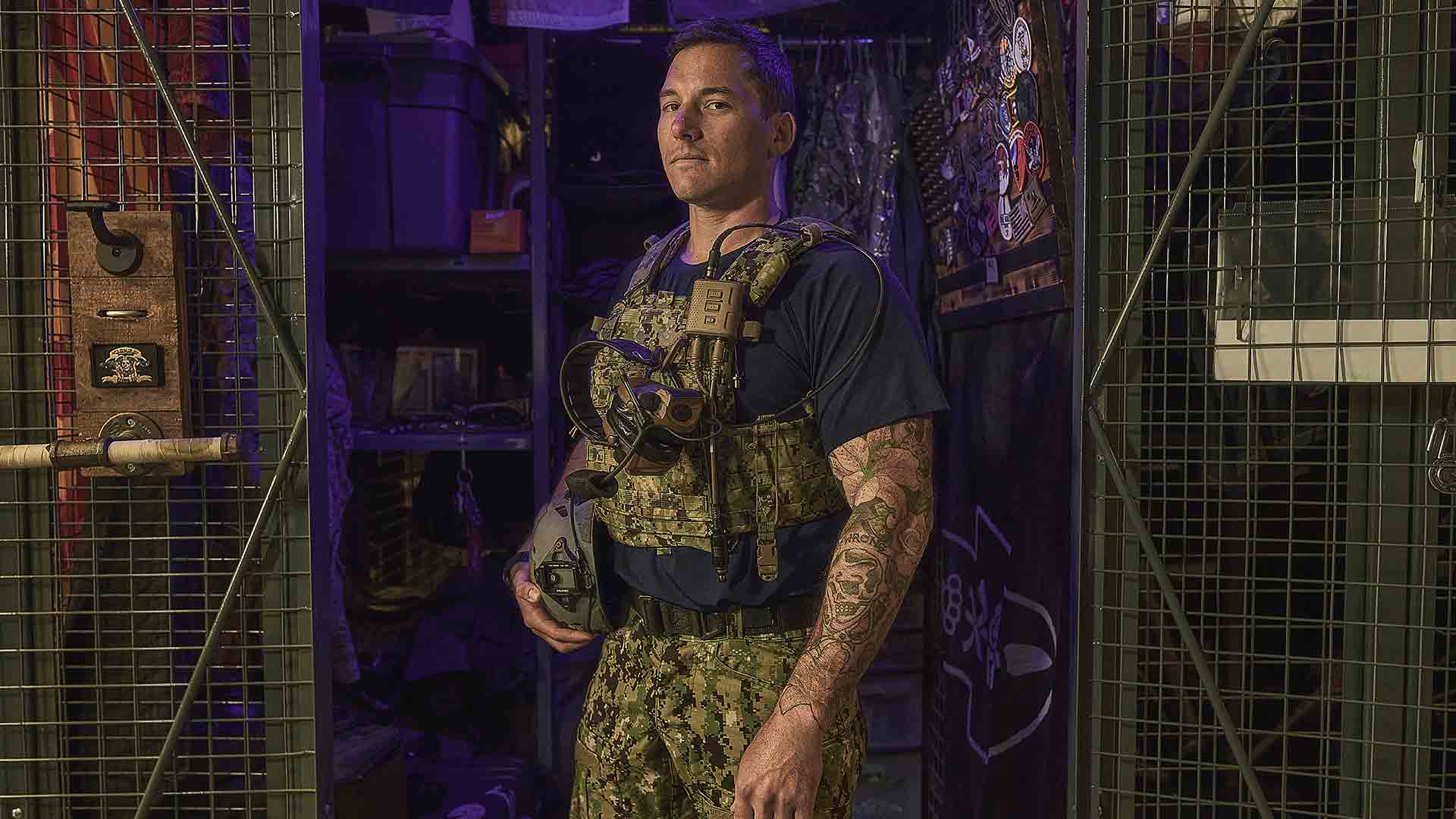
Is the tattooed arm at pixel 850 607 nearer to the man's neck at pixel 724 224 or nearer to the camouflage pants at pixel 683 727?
the camouflage pants at pixel 683 727

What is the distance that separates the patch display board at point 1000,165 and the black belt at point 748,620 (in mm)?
1040

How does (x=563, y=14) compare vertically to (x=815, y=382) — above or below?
above

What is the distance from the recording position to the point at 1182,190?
59.3 inches

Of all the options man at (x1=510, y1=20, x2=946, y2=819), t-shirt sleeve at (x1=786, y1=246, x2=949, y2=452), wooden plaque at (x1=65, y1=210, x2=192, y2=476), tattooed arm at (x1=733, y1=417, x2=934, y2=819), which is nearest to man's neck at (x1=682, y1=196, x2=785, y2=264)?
man at (x1=510, y1=20, x2=946, y2=819)

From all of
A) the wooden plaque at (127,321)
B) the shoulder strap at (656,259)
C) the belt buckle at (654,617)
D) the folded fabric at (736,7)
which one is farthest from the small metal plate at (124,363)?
the folded fabric at (736,7)

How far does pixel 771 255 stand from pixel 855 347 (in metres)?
0.20

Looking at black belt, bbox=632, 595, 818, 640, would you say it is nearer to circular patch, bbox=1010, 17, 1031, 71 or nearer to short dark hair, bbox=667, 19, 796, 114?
short dark hair, bbox=667, 19, 796, 114

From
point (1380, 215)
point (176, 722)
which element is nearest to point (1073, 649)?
point (1380, 215)

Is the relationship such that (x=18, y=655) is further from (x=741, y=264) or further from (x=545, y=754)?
(x=545, y=754)

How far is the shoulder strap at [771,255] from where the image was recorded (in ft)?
5.05

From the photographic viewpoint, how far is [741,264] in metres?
1.56

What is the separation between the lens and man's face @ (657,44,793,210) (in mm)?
1634

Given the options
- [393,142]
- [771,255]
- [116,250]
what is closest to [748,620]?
[771,255]

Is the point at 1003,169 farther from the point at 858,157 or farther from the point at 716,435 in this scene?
the point at 716,435
